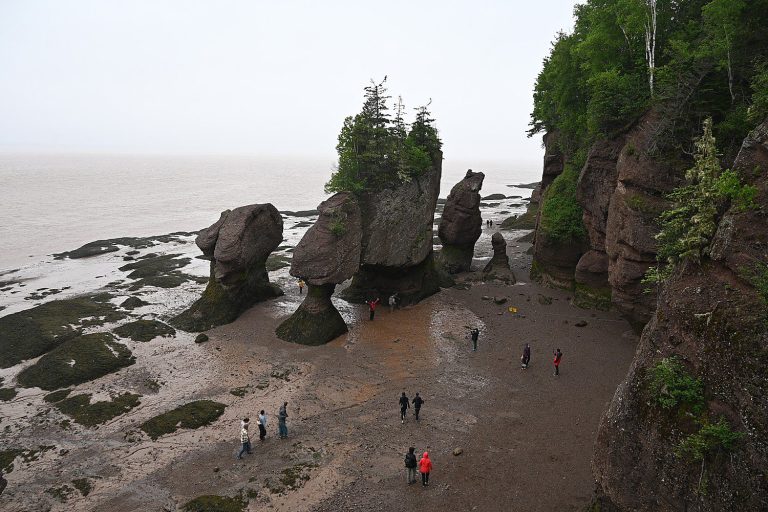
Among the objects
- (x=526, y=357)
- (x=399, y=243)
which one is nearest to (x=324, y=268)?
(x=399, y=243)

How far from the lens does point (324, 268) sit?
2933cm

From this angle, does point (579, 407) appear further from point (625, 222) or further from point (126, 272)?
point (126, 272)

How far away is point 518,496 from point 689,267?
922cm

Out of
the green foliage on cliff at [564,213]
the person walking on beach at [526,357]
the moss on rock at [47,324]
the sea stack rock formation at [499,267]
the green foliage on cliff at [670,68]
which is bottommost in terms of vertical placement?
the moss on rock at [47,324]

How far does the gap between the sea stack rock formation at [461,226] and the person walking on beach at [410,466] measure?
2815 centimetres

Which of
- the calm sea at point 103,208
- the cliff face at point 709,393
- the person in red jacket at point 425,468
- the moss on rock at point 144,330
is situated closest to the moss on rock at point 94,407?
the moss on rock at point 144,330

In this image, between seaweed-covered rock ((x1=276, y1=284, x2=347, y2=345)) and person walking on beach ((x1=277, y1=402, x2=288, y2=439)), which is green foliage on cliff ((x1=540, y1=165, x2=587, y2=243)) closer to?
seaweed-covered rock ((x1=276, y1=284, x2=347, y2=345))

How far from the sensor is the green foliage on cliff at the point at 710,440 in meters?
8.64

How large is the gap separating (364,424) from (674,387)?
42.6 feet

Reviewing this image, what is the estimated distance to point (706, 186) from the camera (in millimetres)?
11469

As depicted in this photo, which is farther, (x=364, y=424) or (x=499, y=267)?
(x=499, y=267)

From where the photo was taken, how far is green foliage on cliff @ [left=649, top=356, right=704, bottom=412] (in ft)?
31.3

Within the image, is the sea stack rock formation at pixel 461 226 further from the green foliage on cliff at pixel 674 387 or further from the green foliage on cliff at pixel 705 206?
the green foliage on cliff at pixel 674 387

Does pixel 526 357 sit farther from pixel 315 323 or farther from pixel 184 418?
pixel 184 418
